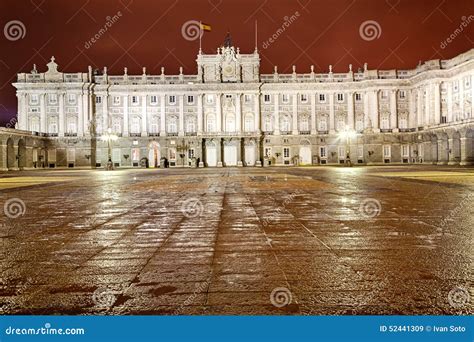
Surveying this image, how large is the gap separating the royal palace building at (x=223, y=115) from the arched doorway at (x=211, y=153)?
0.17m

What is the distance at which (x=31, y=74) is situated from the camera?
7019cm

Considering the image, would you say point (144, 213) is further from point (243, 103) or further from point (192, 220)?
point (243, 103)

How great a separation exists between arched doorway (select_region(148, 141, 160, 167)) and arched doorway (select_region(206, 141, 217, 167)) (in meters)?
8.07

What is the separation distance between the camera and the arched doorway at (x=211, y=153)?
71.9 meters

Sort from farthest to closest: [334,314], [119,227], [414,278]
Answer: [119,227] → [414,278] → [334,314]

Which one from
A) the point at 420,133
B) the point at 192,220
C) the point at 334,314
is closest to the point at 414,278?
the point at 334,314

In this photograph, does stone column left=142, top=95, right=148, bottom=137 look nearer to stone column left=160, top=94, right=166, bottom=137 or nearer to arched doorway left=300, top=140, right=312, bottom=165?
stone column left=160, top=94, right=166, bottom=137

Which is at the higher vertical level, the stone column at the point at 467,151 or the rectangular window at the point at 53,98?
the rectangular window at the point at 53,98

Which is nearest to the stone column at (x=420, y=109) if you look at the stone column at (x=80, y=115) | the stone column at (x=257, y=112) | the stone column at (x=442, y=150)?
the stone column at (x=442, y=150)

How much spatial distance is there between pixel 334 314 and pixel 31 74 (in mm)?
75985

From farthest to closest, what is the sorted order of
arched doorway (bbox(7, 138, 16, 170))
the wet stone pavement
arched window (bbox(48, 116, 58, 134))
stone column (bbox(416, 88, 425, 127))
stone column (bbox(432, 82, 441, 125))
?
arched window (bbox(48, 116, 58, 134)) < stone column (bbox(416, 88, 425, 127)) < stone column (bbox(432, 82, 441, 125)) < arched doorway (bbox(7, 138, 16, 170)) < the wet stone pavement

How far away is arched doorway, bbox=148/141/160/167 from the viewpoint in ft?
237

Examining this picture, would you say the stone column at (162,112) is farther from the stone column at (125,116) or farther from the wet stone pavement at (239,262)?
the wet stone pavement at (239,262)

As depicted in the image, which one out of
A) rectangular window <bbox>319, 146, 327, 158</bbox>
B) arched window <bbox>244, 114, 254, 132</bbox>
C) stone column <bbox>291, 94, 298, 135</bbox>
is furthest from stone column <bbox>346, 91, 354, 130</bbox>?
arched window <bbox>244, 114, 254, 132</bbox>
